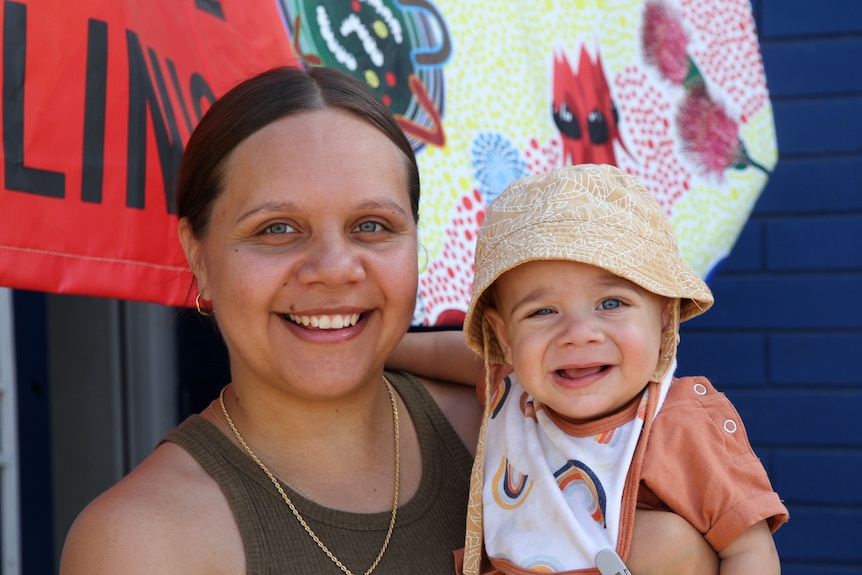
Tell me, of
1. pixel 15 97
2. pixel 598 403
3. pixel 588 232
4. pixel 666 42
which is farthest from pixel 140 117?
pixel 666 42

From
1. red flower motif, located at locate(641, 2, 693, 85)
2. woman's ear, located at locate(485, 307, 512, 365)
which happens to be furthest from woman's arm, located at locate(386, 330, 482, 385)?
red flower motif, located at locate(641, 2, 693, 85)

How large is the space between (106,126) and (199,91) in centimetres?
24

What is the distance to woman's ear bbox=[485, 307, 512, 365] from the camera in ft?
6.49

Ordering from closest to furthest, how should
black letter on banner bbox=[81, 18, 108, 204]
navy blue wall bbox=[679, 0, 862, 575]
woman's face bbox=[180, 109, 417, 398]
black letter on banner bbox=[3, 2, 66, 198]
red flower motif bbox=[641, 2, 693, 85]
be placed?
black letter on banner bbox=[3, 2, 66, 198]
black letter on banner bbox=[81, 18, 108, 204]
woman's face bbox=[180, 109, 417, 398]
red flower motif bbox=[641, 2, 693, 85]
navy blue wall bbox=[679, 0, 862, 575]

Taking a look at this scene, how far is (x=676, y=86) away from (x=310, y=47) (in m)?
1.26

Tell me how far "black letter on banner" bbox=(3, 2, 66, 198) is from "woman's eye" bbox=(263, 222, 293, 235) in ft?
1.26

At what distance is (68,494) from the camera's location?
4.10 metres

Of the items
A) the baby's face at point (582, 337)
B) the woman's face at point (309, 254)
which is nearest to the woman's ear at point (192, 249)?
the woman's face at point (309, 254)

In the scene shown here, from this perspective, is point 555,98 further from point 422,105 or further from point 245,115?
point 245,115

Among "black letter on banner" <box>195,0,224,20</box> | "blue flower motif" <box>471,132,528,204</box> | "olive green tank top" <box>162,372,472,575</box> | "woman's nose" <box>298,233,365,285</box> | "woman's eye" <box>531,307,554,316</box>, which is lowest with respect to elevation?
"olive green tank top" <box>162,372,472,575</box>

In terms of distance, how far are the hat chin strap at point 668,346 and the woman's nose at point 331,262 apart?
56 centimetres

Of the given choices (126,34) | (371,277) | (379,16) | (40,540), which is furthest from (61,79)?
(40,540)

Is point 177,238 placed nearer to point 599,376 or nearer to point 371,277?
point 371,277

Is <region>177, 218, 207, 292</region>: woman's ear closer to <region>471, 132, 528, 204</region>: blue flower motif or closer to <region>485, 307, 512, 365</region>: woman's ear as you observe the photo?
<region>485, 307, 512, 365</region>: woman's ear
